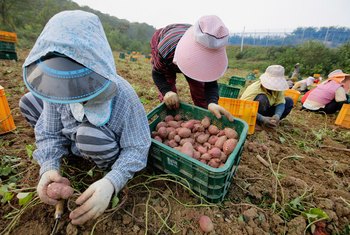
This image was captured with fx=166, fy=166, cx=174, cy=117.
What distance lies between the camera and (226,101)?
2250mm

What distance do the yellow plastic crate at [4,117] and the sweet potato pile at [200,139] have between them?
159cm

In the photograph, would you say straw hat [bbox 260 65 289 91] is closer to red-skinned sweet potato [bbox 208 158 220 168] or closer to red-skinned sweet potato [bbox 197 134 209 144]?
red-skinned sweet potato [bbox 197 134 209 144]

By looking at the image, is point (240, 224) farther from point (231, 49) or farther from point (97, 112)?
point (231, 49)

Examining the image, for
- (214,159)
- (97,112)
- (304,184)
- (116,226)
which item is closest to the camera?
(97,112)

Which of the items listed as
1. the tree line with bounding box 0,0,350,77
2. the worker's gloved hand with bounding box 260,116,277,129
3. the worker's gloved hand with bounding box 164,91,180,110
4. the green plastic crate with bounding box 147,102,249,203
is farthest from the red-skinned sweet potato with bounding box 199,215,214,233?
the tree line with bounding box 0,0,350,77

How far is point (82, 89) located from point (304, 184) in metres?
1.91

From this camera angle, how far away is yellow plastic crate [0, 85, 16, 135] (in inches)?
68.1

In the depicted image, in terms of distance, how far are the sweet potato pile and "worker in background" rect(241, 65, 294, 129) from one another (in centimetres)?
111

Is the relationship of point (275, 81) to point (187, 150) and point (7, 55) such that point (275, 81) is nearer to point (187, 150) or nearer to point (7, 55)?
point (187, 150)

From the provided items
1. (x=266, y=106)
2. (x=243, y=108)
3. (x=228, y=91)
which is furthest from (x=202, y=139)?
(x=228, y=91)

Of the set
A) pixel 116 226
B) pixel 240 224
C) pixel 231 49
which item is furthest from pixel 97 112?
pixel 231 49

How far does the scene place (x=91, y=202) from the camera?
3.03 feet

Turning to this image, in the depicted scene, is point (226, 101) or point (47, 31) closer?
point (47, 31)

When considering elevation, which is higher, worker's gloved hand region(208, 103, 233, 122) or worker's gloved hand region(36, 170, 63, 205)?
worker's gloved hand region(208, 103, 233, 122)
